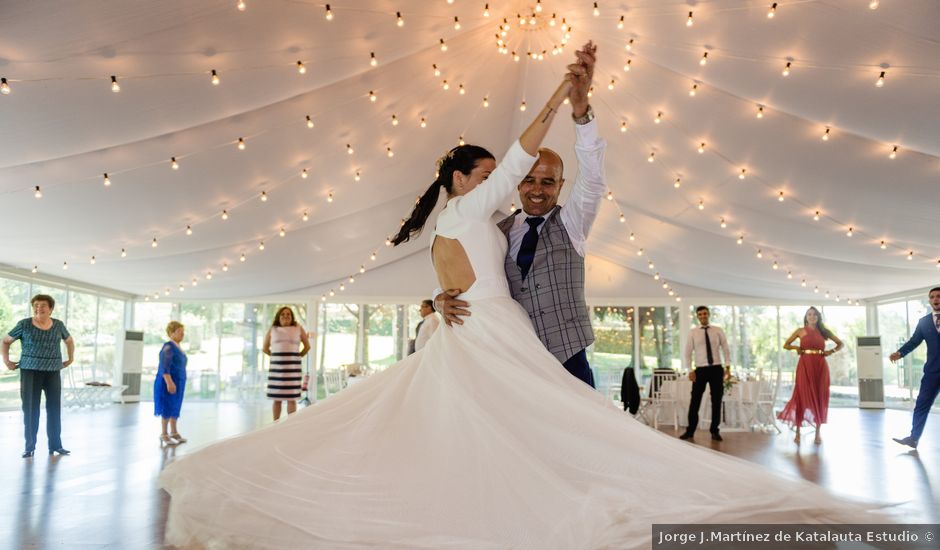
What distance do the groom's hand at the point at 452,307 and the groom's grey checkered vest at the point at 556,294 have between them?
0.80 feet

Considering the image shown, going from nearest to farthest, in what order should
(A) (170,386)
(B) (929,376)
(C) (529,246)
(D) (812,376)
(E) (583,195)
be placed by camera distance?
(E) (583,195), (C) (529,246), (B) (929,376), (A) (170,386), (D) (812,376)

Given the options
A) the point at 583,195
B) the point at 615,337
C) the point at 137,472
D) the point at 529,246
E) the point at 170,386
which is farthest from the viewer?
the point at 615,337

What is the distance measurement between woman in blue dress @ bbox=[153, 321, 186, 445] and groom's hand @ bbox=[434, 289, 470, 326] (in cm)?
516

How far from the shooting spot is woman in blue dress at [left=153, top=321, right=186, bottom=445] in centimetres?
654

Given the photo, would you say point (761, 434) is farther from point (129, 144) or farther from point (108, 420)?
point (108, 420)

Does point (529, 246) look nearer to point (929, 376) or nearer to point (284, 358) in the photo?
point (284, 358)

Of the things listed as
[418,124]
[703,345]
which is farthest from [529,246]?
[418,124]

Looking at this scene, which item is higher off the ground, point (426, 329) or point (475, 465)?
point (426, 329)

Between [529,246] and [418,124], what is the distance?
6267mm

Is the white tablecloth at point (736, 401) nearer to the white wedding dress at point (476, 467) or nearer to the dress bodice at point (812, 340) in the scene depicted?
the dress bodice at point (812, 340)

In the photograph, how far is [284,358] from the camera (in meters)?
6.94

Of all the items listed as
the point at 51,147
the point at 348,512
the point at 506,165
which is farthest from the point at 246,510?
the point at 51,147

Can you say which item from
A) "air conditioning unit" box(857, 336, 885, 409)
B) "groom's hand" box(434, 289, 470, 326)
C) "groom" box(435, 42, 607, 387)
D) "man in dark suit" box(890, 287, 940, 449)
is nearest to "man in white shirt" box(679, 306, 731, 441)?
"man in dark suit" box(890, 287, 940, 449)

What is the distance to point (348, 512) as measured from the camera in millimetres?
1706
